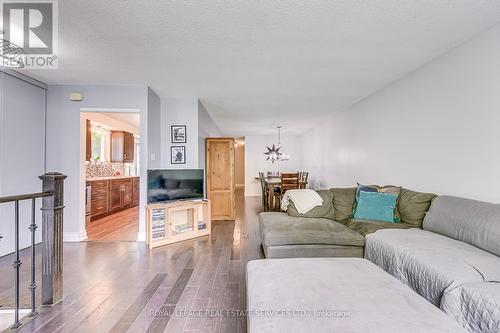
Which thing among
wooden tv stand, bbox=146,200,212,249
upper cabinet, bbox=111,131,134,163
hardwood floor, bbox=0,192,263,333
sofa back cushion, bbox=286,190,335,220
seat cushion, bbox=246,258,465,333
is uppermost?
upper cabinet, bbox=111,131,134,163

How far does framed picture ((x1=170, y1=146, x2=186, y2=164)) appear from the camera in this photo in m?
4.34

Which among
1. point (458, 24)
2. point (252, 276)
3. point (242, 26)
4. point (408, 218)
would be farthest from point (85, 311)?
point (458, 24)

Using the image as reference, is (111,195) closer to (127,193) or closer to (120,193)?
(120,193)

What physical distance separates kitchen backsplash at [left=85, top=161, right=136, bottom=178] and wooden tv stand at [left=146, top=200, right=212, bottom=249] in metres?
3.02

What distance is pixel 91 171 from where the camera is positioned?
5758 millimetres

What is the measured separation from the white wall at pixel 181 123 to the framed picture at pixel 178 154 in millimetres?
Result: 53

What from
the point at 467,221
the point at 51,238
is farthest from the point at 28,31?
the point at 467,221

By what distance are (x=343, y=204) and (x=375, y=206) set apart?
42 cm

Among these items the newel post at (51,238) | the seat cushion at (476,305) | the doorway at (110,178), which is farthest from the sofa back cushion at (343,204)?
the doorway at (110,178)

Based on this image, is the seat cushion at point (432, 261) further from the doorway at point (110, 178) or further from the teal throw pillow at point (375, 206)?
the doorway at point (110, 178)

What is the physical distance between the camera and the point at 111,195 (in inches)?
224

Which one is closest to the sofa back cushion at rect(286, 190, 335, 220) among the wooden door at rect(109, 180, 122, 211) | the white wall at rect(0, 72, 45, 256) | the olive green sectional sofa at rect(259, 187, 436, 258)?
the olive green sectional sofa at rect(259, 187, 436, 258)

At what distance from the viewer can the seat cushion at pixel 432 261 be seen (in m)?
1.57

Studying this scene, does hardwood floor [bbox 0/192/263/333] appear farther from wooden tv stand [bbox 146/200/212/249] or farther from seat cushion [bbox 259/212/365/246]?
seat cushion [bbox 259/212/365/246]
